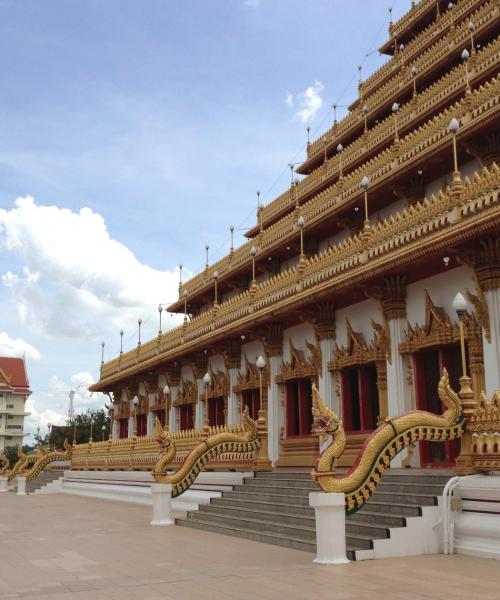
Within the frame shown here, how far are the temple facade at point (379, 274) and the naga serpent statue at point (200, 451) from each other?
56 cm

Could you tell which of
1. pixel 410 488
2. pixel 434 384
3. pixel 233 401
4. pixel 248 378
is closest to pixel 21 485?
pixel 233 401

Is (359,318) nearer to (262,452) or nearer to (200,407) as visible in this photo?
(262,452)

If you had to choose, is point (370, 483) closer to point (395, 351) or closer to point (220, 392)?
point (395, 351)

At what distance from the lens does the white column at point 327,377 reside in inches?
678

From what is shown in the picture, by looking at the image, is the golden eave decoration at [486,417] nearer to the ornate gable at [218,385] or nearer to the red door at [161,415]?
the ornate gable at [218,385]

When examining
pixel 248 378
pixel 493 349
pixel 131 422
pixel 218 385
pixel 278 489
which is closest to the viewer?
pixel 493 349

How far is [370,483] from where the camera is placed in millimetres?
9922

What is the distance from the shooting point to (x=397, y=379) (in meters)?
14.9

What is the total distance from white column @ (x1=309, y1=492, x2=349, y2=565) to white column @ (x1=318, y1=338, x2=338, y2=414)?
780 centimetres

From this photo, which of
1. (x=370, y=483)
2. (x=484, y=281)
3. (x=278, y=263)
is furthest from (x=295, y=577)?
(x=278, y=263)

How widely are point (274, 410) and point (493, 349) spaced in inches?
330

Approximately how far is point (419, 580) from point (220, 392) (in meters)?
16.2

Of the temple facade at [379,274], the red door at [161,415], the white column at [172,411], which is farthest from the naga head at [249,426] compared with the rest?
the red door at [161,415]

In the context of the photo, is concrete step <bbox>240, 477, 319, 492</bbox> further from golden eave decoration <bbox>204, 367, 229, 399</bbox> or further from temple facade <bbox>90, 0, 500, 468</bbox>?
golden eave decoration <bbox>204, 367, 229, 399</bbox>
